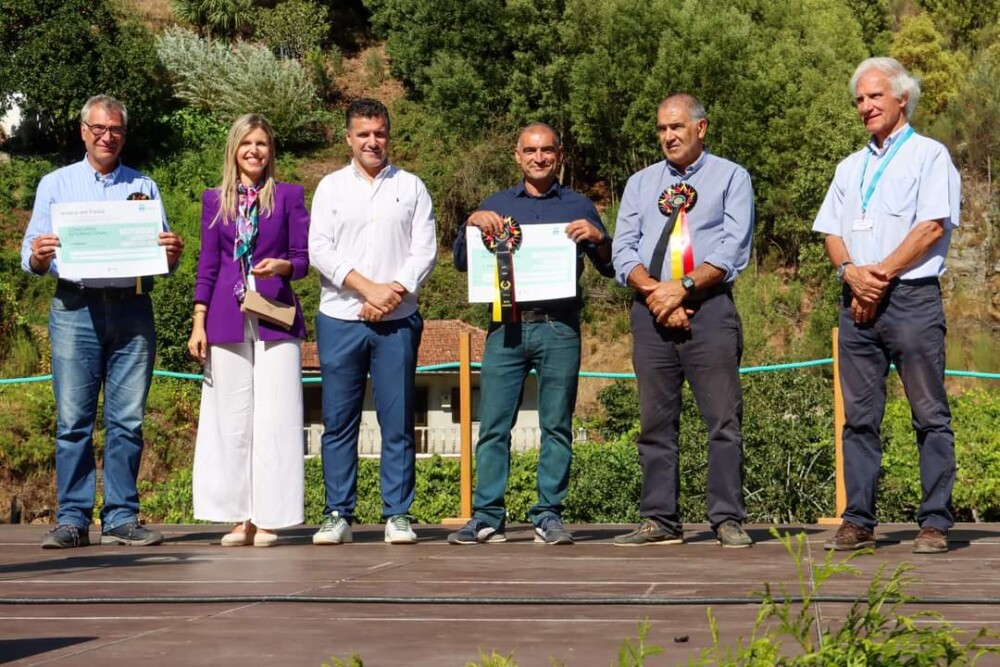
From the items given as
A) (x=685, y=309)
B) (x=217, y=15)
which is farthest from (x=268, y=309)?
(x=217, y=15)

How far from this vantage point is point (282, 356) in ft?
23.0

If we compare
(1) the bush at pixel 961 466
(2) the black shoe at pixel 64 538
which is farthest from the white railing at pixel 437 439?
(2) the black shoe at pixel 64 538

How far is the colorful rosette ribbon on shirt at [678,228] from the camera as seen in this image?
662cm

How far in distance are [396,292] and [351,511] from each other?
40.4 inches

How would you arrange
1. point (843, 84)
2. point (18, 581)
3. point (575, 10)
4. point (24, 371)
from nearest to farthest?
1. point (18, 581)
2. point (24, 371)
3. point (843, 84)
4. point (575, 10)

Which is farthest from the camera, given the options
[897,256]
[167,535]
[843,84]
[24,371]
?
[843,84]

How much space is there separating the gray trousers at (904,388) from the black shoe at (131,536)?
121 inches

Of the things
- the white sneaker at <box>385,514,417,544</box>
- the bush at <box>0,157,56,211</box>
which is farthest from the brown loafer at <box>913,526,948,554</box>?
the bush at <box>0,157,56,211</box>

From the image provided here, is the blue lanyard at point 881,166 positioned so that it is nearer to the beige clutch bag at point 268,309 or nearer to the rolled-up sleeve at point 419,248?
the rolled-up sleeve at point 419,248

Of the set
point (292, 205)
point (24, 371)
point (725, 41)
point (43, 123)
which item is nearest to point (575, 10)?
point (725, 41)

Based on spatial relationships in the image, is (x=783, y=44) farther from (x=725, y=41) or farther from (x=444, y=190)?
(x=444, y=190)

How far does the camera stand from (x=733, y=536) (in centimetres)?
639

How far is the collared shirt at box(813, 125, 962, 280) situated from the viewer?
20.3ft

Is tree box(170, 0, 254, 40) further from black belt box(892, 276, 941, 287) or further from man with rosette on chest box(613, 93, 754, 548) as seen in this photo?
black belt box(892, 276, 941, 287)
